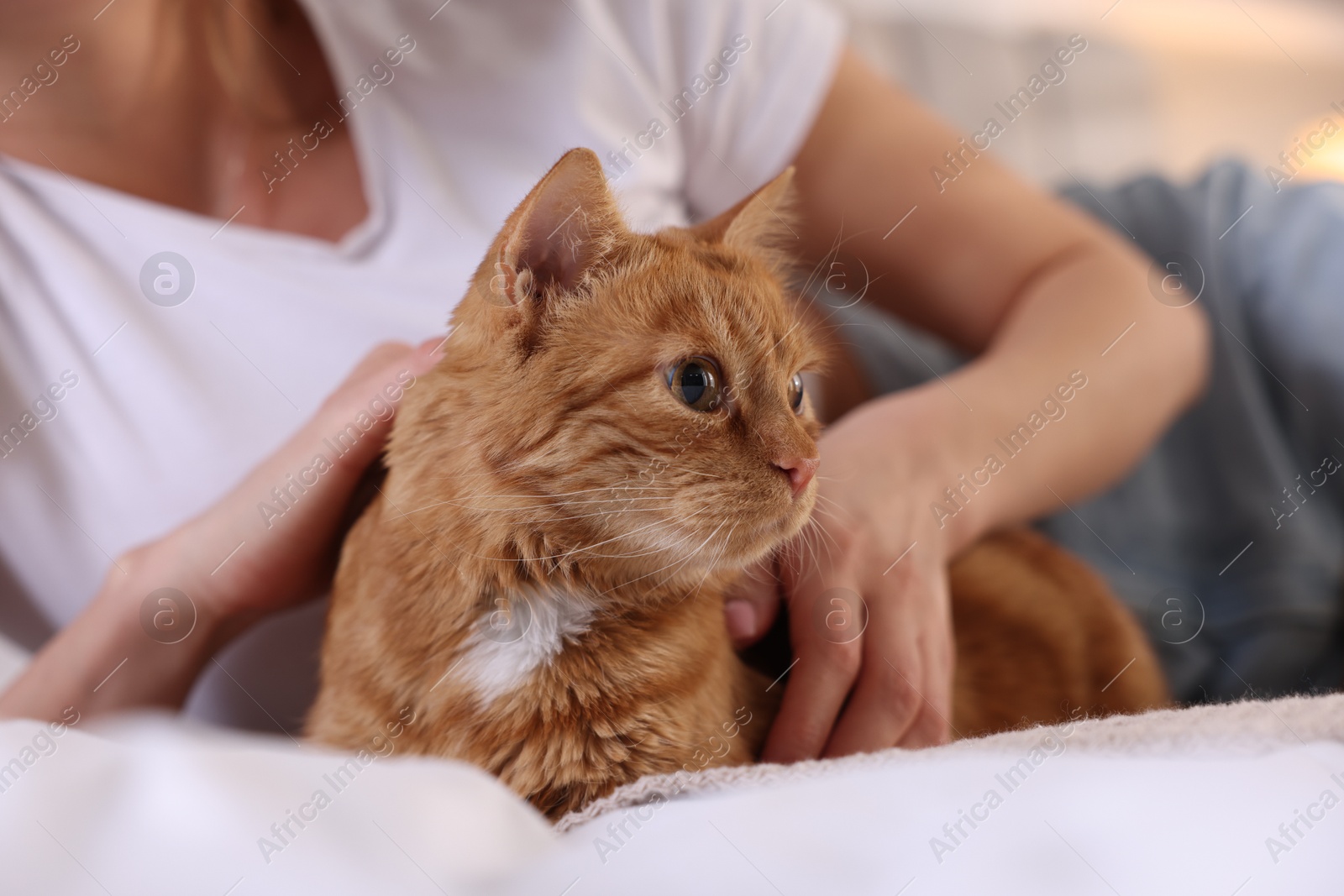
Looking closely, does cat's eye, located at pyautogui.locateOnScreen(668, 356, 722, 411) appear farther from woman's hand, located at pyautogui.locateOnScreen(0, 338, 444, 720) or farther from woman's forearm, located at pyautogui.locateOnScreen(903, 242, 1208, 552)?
woman's forearm, located at pyautogui.locateOnScreen(903, 242, 1208, 552)

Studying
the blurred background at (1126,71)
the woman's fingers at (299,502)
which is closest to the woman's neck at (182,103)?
the woman's fingers at (299,502)

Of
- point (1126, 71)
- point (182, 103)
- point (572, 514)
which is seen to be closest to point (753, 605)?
point (572, 514)

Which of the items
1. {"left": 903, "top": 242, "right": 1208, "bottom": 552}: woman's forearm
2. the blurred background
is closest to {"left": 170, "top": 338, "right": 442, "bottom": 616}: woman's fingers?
{"left": 903, "top": 242, "right": 1208, "bottom": 552}: woman's forearm

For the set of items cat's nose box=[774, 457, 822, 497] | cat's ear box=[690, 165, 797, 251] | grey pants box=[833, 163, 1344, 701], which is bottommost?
grey pants box=[833, 163, 1344, 701]

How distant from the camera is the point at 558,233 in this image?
1.67 ft

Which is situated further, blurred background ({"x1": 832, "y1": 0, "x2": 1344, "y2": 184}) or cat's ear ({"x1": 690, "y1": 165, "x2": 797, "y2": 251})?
blurred background ({"x1": 832, "y1": 0, "x2": 1344, "y2": 184})

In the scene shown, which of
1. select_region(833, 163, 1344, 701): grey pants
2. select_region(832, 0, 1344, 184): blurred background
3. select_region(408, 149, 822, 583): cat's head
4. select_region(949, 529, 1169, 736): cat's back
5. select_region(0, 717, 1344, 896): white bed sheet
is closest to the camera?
select_region(0, 717, 1344, 896): white bed sheet

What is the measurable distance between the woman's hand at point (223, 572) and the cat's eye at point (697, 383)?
0.15 m

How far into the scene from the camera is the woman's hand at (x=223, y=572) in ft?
1.93

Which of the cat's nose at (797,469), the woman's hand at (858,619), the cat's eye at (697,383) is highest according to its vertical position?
the cat's eye at (697,383)

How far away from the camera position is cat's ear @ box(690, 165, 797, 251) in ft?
2.04

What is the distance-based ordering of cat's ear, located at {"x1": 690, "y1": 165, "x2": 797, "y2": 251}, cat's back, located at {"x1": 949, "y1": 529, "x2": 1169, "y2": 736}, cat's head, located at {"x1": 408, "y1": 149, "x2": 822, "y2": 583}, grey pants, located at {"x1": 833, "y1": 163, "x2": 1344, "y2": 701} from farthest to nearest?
grey pants, located at {"x1": 833, "y1": 163, "x2": 1344, "y2": 701} < cat's back, located at {"x1": 949, "y1": 529, "x2": 1169, "y2": 736} < cat's ear, located at {"x1": 690, "y1": 165, "x2": 797, "y2": 251} < cat's head, located at {"x1": 408, "y1": 149, "x2": 822, "y2": 583}

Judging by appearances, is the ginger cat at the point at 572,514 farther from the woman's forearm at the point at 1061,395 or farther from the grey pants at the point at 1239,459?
the grey pants at the point at 1239,459

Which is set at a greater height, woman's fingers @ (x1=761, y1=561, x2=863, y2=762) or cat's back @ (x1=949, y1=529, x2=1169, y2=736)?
woman's fingers @ (x1=761, y1=561, x2=863, y2=762)
